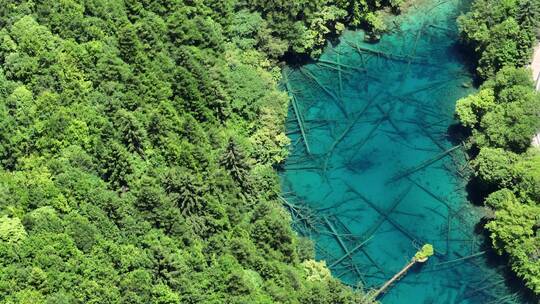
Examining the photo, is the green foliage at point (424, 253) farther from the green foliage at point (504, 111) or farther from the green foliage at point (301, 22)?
the green foliage at point (301, 22)

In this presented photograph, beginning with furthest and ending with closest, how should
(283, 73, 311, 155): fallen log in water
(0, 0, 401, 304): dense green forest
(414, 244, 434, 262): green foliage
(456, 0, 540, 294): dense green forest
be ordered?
(283, 73, 311, 155): fallen log in water < (414, 244, 434, 262): green foliage < (456, 0, 540, 294): dense green forest < (0, 0, 401, 304): dense green forest

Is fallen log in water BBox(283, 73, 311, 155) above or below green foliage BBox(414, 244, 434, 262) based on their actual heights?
above

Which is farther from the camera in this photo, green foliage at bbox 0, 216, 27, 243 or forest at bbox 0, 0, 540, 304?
forest at bbox 0, 0, 540, 304

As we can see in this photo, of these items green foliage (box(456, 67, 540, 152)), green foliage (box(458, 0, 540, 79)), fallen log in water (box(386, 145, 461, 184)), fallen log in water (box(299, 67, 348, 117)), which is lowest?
fallen log in water (box(386, 145, 461, 184))

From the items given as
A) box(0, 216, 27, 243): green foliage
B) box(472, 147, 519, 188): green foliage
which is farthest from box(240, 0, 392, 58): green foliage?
box(0, 216, 27, 243): green foliage

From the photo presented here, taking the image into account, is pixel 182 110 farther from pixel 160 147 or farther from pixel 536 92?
pixel 536 92

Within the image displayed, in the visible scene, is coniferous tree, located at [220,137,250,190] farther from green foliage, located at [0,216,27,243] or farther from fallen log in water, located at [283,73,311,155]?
green foliage, located at [0,216,27,243]

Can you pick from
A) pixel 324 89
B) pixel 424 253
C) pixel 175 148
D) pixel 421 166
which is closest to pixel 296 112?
pixel 324 89
